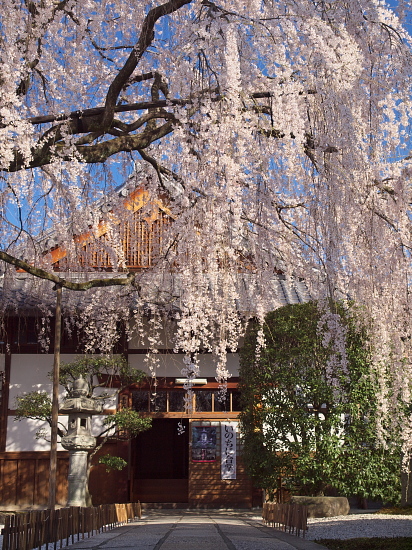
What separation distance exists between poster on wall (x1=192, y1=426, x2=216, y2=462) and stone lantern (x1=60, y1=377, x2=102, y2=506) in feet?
10.7

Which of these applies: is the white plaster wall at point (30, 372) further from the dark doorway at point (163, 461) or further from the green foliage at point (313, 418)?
the green foliage at point (313, 418)

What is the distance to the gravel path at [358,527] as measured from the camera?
7.87 metres

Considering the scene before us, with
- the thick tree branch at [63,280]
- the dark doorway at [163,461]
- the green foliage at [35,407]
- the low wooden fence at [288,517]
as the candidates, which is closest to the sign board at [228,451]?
the dark doorway at [163,461]

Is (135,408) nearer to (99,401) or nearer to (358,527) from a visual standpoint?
(99,401)

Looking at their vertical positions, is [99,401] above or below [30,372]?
below

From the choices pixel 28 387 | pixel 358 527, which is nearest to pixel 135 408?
pixel 28 387

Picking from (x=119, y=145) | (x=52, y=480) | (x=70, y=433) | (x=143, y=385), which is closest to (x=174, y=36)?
(x=119, y=145)

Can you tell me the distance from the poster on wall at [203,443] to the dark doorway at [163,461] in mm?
2475

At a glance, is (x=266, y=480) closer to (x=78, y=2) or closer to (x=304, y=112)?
(x=304, y=112)

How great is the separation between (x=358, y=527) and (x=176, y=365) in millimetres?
6360

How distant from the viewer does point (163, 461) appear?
17.7 metres

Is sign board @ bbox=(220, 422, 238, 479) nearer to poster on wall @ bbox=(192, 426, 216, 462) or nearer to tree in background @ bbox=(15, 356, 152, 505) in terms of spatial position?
poster on wall @ bbox=(192, 426, 216, 462)

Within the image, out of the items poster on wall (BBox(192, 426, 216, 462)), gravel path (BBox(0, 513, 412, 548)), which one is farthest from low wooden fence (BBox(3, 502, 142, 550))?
poster on wall (BBox(192, 426, 216, 462))

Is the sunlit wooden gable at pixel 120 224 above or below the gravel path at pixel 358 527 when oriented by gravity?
above
